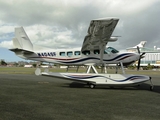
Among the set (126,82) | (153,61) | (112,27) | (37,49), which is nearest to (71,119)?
(112,27)

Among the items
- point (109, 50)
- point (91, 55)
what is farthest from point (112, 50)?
point (91, 55)

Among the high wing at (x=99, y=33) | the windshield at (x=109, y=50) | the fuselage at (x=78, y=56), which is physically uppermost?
the high wing at (x=99, y=33)

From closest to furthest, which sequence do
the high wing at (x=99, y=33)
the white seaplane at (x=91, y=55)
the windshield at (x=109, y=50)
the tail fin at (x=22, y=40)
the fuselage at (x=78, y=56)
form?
1. the high wing at (x=99, y=33)
2. the white seaplane at (x=91, y=55)
3. the fuselage at (x=78, y=56)
4. the windshield at (x=109, y=50)
5. the tail fin at (x=22, y=40)

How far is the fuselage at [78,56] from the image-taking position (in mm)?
13266

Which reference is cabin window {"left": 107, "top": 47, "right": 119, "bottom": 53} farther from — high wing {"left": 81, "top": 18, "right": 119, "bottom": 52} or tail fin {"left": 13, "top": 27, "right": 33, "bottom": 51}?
tail fin {"left": 13, "top": 27, "right": 33, "bottom": 51}

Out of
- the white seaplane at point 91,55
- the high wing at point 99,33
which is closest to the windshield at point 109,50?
the white seaplane at point 91,55

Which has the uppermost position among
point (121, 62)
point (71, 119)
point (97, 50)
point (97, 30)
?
point (97, 30)

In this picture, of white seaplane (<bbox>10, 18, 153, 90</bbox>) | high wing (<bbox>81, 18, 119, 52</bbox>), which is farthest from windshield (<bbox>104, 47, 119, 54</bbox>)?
high wing (<bbox>81, 18, 119, 52</bbox>)

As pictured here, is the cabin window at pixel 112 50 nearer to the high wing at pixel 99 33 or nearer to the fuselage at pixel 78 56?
the fuselage at pixel 78 56

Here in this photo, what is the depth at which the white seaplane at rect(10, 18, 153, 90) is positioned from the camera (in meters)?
11.3

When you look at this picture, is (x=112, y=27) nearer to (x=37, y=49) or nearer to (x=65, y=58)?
(x=65, y=58)

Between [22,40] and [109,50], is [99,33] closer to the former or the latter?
[109,50]

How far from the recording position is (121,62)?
1329cm

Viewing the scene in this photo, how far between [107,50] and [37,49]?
6237mm
